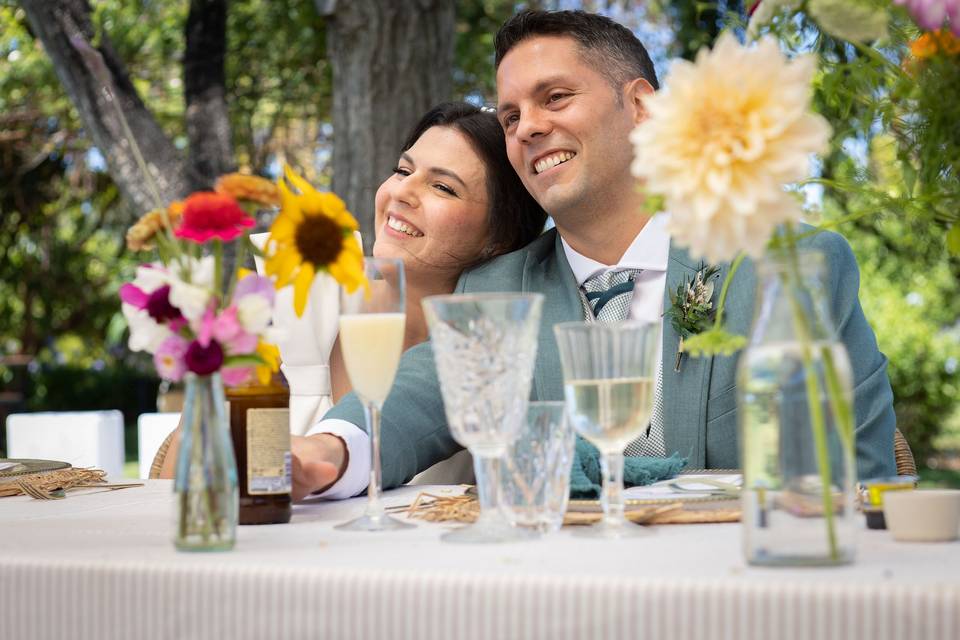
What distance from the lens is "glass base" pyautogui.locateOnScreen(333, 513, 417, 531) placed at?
1.46 m

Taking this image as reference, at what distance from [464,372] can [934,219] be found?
566 mm

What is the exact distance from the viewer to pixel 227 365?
134cm

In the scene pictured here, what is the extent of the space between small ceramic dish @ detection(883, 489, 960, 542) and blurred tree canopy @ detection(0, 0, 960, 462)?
0.31 m

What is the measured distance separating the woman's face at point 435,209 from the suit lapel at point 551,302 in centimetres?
24

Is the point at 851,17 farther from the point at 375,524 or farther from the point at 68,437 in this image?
the point at 68,437

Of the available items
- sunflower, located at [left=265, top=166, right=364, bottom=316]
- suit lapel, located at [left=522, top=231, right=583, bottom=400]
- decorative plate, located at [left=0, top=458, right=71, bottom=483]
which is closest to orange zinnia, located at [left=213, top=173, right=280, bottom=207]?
sunflower, located at [left=265, top=166, right=364, bottom=316]

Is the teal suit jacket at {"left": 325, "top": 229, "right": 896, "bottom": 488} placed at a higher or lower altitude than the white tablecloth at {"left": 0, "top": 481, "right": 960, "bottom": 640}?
higher

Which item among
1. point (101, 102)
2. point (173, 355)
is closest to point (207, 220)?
point (173, 355)

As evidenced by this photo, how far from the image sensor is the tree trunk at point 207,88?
232 inches

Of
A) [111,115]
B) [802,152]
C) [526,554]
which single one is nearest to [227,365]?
[526,554]

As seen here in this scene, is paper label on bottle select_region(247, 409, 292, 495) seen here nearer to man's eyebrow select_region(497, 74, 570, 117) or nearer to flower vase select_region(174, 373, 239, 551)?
flower vase select_region(174, 373, 239, 551)

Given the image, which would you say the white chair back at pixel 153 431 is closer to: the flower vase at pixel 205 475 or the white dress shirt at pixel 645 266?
the white dress shirt at pixel 645 266

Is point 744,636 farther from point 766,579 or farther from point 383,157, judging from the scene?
point 383,157

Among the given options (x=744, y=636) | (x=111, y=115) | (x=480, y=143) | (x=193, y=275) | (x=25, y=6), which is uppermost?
(x=25, y=6)
